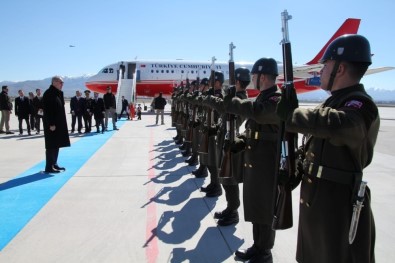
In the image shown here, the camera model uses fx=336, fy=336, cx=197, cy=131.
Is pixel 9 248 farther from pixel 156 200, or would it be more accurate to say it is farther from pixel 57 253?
pixel 156 200

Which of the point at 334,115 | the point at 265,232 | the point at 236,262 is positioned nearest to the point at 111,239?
the point at 236,262

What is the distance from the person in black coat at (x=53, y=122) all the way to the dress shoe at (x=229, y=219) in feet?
14.0

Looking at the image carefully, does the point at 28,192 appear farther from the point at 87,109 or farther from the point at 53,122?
the point at 87,109

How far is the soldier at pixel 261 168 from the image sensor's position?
3.32 meters

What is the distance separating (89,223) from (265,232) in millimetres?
2405

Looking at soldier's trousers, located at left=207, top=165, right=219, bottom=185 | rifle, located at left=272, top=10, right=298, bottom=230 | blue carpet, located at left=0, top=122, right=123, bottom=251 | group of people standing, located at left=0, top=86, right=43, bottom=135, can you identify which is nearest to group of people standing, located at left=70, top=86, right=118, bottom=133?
group of people standing, located at left=0, top=86, right=43, bottom=135

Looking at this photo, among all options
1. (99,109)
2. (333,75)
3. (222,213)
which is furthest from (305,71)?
(333,75)

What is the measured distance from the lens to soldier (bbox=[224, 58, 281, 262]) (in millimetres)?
3318

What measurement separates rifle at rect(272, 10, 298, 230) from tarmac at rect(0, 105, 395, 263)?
1.19 metres

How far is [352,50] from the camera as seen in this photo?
86.2 inches

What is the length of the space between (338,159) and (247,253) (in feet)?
5.82

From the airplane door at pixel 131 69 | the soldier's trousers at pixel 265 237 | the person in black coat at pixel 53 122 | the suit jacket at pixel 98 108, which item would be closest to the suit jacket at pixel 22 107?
the suit jacket at pixel 98 108

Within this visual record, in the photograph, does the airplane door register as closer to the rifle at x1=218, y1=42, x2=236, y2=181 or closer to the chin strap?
the rifle at x1=218, y1=42, x2=236, y2=181

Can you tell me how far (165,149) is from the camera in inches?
416
